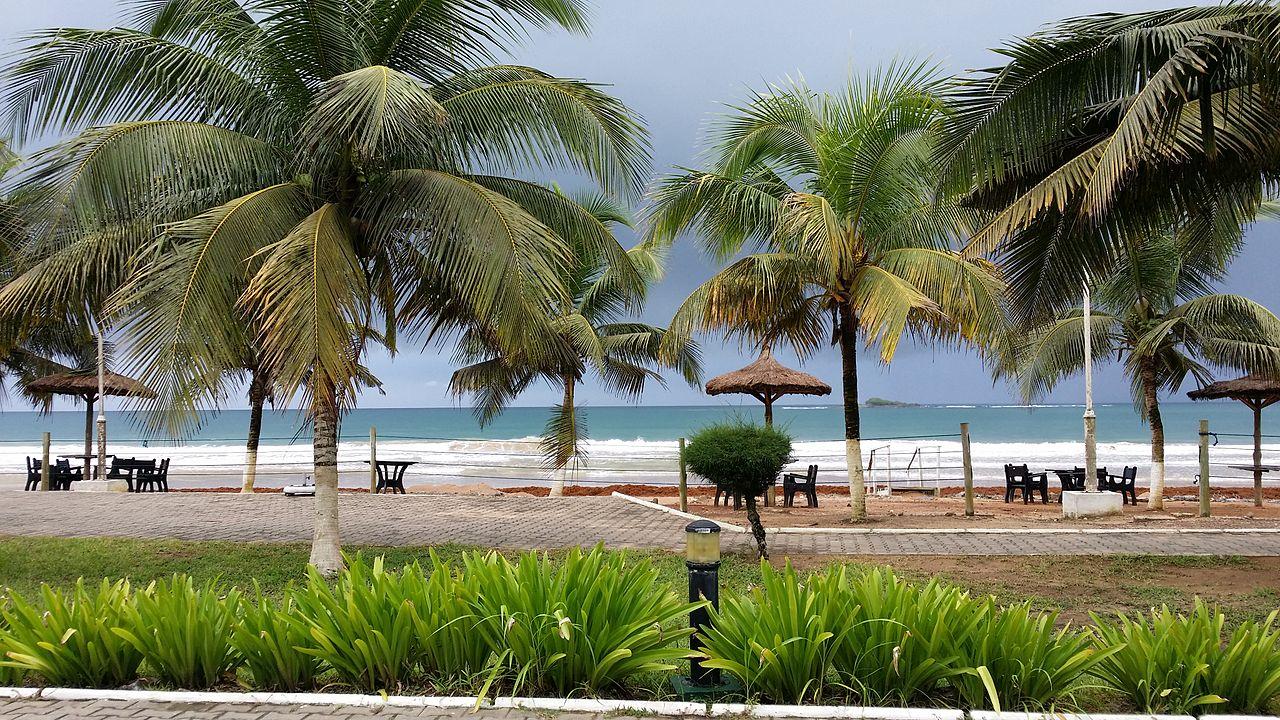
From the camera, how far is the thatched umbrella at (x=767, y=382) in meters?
16.1

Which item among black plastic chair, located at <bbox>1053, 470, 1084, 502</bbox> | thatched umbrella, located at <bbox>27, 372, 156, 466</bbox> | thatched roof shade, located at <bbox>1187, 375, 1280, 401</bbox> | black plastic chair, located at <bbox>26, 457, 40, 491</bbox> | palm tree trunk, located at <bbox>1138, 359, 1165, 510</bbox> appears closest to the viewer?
palm tree trunk, located at <bbox>1138, 359, 1165, 510</bbox>

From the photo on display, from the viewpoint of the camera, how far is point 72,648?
4.36m

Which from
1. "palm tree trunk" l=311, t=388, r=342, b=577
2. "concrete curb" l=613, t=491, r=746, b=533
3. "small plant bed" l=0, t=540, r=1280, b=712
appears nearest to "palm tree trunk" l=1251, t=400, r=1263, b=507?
"concrete curb" l=613, t=491, r=746, b=533

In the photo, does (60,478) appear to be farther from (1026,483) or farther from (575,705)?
(1026,483)

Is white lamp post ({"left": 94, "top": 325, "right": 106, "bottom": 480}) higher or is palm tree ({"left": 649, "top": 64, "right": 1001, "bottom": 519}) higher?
palm tree ({"left": 649, "top": 64, "right": 1001, "bottom": 519})

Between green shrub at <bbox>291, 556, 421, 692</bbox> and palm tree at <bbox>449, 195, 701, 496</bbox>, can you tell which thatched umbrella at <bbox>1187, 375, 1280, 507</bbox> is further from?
green shrub at <bbox>291, 556, 421, 692</bbox>

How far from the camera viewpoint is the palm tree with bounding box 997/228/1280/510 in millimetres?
14008

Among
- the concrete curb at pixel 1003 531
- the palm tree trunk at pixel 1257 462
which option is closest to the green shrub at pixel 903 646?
the concrete curb at pixel 1003 531

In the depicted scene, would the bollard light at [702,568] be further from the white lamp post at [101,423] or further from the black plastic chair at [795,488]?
the white lamp post at [101,423]

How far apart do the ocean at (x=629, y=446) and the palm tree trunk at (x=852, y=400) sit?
1.63 m

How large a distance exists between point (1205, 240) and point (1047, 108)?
13.2 feet

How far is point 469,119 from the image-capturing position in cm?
809

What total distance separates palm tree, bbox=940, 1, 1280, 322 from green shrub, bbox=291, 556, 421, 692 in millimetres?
4951

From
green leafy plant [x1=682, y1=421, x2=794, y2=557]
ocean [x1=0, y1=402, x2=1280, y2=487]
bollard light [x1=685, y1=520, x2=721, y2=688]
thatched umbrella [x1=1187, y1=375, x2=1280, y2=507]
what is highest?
thatched umbrella [x1=1187, y1=375, x2=1280, y2=507]
